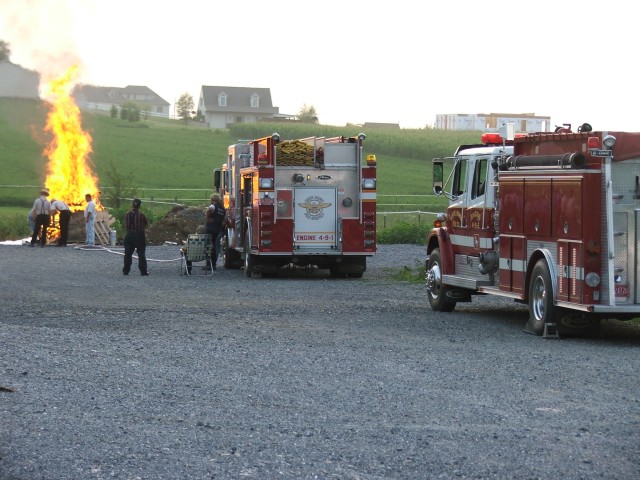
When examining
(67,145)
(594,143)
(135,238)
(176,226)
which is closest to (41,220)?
(176,226)

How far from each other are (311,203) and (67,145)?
24.0m

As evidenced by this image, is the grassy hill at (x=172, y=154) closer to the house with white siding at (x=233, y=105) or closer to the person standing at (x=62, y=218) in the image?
the person standing at (x=62, y=218)

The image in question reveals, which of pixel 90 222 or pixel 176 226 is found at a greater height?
pixel 90 222

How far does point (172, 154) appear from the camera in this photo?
96.4 m

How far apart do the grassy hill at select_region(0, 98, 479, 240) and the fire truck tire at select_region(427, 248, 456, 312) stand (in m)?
39.1

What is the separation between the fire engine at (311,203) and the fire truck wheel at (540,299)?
11321mm

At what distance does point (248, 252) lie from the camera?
29547mm

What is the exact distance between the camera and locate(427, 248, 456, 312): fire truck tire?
2075 cm

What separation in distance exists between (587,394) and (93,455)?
5.05 meters

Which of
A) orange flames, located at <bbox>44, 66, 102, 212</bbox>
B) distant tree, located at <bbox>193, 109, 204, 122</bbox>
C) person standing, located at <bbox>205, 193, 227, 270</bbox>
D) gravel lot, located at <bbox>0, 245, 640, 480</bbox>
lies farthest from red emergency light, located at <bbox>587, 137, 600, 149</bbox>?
distant tree, located at <bbox>193, 109, 204, 122</bbox>

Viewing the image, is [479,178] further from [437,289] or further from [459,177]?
[437,289]

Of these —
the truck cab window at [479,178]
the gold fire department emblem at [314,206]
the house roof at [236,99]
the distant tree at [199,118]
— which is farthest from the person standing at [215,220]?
the house roof at [236,99]

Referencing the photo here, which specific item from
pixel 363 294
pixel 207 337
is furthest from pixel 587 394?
pixel 363 294

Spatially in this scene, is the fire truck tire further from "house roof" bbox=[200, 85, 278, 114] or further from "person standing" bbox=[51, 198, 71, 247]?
"house roof" bbox=[200, 85, 278, 114]
